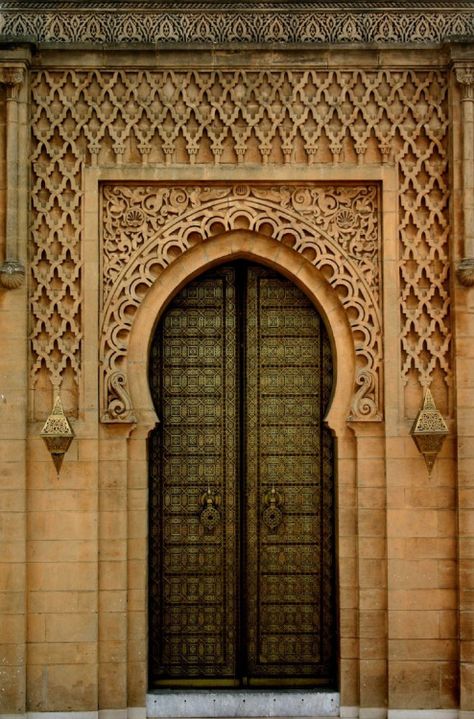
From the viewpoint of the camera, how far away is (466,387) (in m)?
7.74

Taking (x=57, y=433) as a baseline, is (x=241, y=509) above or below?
below

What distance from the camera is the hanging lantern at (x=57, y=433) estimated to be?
25.2ft

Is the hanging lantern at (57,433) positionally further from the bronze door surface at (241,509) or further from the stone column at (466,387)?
the stone column at (466,387)

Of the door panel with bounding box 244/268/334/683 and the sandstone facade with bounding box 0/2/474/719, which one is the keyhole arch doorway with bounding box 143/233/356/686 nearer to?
the door panel with bounding box 244/268/334/683

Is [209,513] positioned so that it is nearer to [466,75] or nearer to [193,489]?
[193,489]

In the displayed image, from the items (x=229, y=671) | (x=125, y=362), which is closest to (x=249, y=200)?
(x=125, y=362)

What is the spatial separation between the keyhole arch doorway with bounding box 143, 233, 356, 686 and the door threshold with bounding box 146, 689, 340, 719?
0.55 ft

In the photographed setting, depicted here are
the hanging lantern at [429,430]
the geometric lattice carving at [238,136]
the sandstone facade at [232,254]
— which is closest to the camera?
the hanging lantern at [429,430]

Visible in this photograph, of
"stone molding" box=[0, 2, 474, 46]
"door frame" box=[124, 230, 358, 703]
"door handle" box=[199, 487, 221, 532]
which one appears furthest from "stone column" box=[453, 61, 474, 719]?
"door handle" box=[199, 487, 221, 532]

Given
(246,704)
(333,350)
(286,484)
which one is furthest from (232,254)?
(246,704)

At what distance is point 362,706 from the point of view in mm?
7852

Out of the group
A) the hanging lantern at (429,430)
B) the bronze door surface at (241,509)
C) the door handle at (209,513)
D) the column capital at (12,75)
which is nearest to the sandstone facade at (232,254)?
the column capital at (12,75)

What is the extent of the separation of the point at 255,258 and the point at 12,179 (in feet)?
6.29

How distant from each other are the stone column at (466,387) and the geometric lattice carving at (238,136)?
Answer: 0.62 feet
